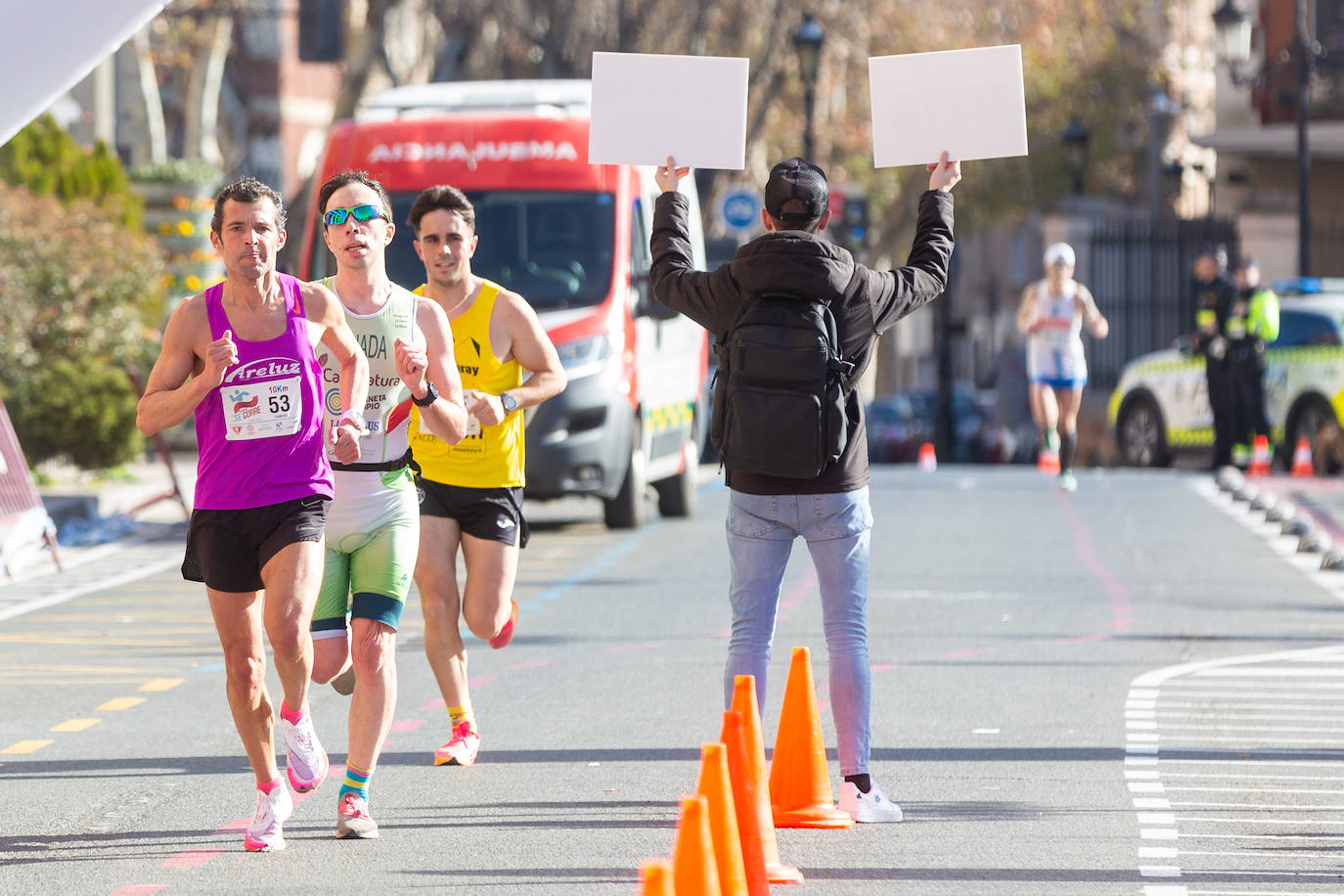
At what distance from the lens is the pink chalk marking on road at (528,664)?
10555 millimetres

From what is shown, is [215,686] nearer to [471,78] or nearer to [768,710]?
[768,710]

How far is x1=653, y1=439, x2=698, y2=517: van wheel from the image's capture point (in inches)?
723

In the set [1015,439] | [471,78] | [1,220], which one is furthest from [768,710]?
[471,78]

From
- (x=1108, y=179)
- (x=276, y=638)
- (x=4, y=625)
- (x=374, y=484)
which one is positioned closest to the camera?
(x=276, y=638)

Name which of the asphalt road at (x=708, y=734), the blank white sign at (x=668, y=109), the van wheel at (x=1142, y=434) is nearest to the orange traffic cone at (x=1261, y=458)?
the van wheel at (x=1142, y=434)

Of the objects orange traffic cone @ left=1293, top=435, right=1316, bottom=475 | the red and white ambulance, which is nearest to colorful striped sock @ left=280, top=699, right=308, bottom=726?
the red and white ambulance

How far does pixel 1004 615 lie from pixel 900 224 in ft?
104

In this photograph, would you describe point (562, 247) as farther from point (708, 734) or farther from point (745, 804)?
point (745, 804)

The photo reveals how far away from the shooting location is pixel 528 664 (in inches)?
420

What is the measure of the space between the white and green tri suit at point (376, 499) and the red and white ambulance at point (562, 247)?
8.70m

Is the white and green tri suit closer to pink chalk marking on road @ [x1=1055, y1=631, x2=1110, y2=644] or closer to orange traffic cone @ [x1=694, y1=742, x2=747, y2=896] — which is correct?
orange traffic cone @ [x1=694, y1=742, x2=747, y2=896]

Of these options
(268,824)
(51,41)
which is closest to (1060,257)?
(268,824)

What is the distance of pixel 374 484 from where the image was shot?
22.9 feet

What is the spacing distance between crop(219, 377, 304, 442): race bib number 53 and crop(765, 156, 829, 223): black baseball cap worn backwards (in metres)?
1.41
